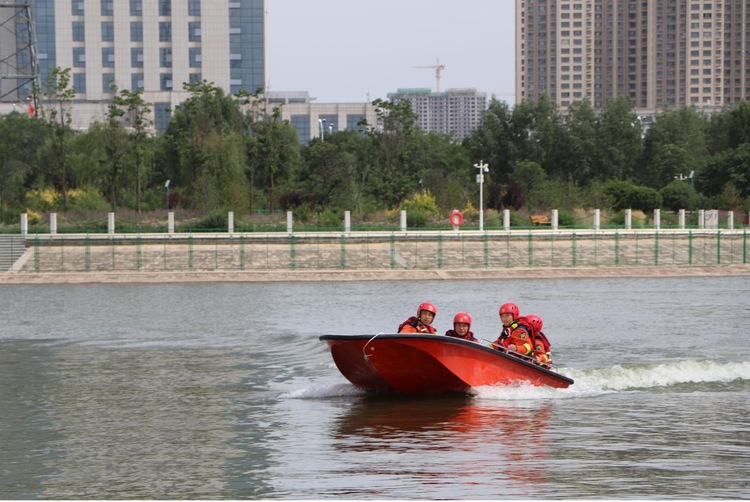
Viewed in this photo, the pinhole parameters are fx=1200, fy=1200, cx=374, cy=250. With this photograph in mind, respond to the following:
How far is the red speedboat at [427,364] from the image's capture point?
60.9 ft

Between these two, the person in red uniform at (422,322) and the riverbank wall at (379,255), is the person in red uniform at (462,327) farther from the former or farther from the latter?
the riverbank wall at (379,255)

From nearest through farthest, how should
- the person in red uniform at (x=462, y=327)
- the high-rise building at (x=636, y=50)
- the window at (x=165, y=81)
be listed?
the person in red uniform at (x=462, y=327), the window at (x=165, y=81), the high-rise building at (x=636, y=50)

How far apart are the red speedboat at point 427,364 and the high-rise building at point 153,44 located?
111 meters

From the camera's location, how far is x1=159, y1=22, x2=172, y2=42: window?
426 feet

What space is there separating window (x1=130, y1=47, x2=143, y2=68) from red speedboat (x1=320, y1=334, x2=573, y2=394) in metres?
115

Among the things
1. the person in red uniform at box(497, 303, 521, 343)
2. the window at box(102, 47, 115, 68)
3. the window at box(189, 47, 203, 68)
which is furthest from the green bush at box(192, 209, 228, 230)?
the window at box(102, 47, 115, 68)

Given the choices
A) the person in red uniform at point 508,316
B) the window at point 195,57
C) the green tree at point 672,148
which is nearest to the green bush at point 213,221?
the green tree at point 672,148

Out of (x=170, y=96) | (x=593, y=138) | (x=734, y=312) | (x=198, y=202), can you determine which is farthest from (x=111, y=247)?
(x=170, y=96)

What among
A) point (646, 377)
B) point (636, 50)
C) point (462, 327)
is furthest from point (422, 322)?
point (636, 50)

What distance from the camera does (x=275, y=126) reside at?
281 ft

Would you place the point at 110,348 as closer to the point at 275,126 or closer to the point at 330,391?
the point at 330,391

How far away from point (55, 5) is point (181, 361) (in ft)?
357

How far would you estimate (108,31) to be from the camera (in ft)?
424

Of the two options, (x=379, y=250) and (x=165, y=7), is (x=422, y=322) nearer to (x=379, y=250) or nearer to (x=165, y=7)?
(x=379, y=250)
